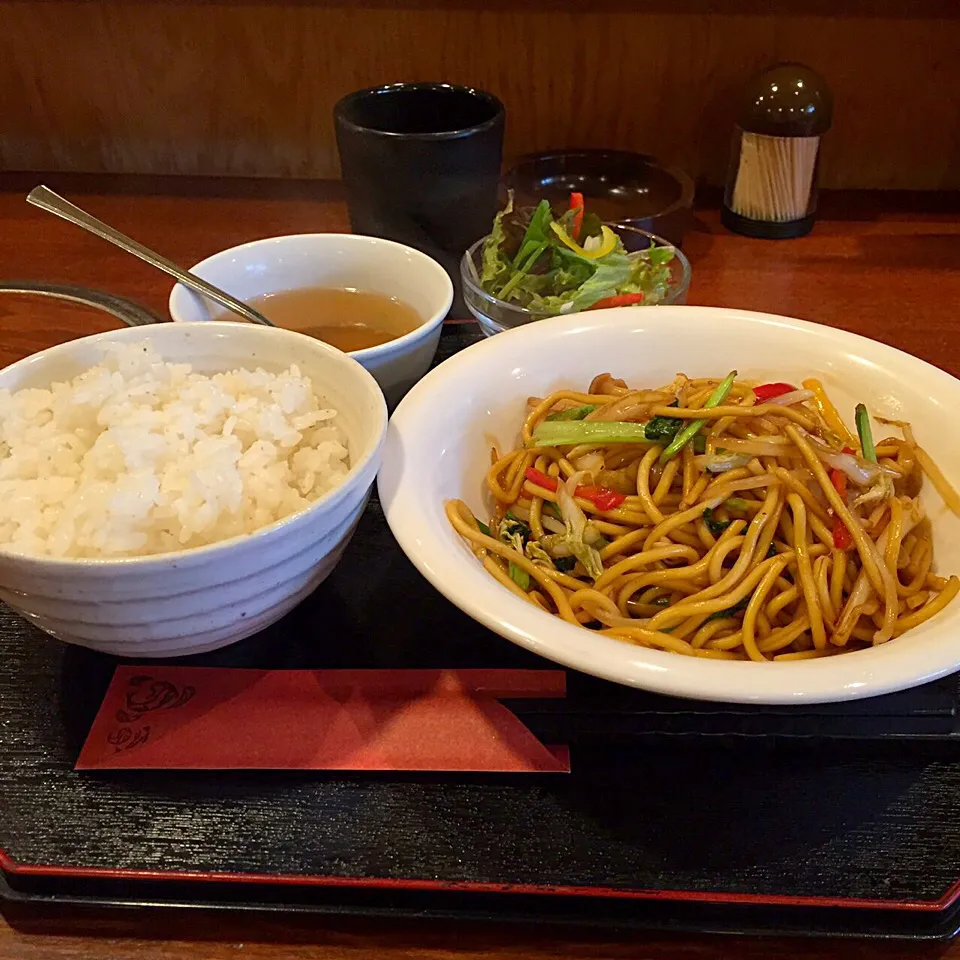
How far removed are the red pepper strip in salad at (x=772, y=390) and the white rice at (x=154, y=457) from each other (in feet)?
2.14

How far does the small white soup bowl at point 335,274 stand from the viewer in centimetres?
148

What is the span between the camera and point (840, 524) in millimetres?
1160

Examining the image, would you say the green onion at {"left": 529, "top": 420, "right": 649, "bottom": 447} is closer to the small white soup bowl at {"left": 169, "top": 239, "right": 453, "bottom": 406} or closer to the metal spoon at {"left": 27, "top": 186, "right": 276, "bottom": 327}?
the small white soup bowl at {"left": 169, "top": 239, "right": 453, "bottom": 406}

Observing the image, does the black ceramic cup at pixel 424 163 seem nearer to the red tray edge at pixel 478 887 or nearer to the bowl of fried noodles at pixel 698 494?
the bowl of fried noodles at pixel 698 494

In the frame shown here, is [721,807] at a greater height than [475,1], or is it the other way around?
[475,1]

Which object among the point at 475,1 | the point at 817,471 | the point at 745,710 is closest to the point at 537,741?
the point at 745,710

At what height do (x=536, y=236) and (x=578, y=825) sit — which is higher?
(x=536, y=236)

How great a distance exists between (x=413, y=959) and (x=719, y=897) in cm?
33

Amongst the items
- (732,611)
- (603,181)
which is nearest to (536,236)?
(603,181)

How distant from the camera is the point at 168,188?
2.67m

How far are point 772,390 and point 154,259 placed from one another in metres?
1.11

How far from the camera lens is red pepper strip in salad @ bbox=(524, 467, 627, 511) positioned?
123 cm

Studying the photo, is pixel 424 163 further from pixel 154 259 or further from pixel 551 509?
pixel 551 509

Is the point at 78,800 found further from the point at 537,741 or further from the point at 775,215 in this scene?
the point at 775,215
